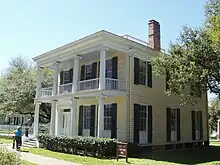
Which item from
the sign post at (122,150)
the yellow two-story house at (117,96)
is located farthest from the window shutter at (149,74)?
the sign post at (122,150)

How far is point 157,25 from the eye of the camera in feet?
72.4

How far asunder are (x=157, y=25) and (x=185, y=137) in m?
9.62

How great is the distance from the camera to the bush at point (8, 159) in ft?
24.6

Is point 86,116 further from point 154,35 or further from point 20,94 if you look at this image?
point 20,94

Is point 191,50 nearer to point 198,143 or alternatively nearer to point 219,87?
point 219,87

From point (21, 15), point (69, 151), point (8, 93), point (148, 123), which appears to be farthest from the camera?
point (8, 93)

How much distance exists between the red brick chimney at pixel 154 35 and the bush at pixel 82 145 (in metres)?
9.07

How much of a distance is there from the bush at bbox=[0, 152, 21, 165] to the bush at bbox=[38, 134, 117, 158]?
809cm

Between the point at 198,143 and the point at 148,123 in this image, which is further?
the point at 198,143

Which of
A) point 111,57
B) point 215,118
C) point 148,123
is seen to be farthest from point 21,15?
point 215,118

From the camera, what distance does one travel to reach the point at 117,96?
1892 centimetres

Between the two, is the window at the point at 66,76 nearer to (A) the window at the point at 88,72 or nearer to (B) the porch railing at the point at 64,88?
(B) the porch railing at the point at 64,88

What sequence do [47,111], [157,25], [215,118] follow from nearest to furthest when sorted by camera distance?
[157,25]
[47,111]
[215,118]

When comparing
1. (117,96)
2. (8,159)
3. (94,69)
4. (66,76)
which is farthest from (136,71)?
(8,159)
